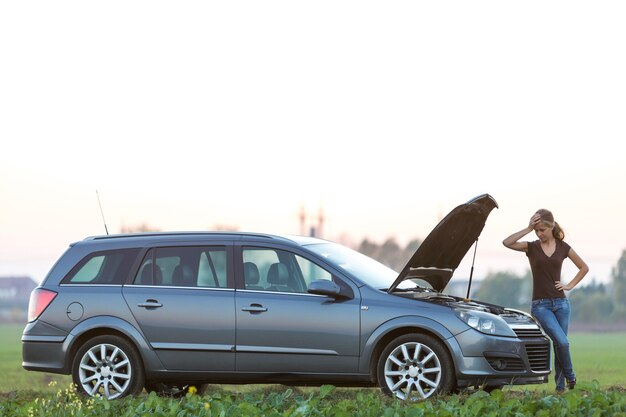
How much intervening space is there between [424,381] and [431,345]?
0.36 metres

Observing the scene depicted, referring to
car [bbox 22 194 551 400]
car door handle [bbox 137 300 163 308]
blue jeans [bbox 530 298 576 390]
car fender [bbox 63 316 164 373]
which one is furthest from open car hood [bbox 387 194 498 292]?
car fender [bbox 63 316 164 373]

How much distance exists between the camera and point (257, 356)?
13195 millimetres

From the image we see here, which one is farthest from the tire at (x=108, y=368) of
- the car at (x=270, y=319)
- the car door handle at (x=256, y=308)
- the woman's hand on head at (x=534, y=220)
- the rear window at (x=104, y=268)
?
the woman's hand on head at (x=534, y=220)

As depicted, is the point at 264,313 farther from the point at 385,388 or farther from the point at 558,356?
the point at 558,356

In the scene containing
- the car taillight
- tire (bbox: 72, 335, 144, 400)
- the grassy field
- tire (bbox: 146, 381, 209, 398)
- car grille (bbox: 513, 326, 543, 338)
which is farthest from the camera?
the grassy field

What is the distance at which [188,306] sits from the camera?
13445 mm

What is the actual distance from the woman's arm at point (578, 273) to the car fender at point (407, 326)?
6.57 ft

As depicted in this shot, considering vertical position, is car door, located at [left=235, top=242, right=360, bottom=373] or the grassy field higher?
car door, located at [left=235, top=242, right=360, bottom=373]

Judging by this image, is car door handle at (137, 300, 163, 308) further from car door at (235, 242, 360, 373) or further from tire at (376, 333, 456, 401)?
tire at (376, 333, 456, 401)

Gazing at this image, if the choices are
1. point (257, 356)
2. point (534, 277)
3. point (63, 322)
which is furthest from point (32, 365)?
point (534, 277)

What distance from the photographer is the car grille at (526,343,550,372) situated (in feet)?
42.8

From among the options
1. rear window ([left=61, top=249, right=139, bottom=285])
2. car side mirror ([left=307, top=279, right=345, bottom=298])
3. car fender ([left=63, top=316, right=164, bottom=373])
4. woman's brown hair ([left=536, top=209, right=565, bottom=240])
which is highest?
woman's brown hair ([left=536, top=209, right=565, bottom=240])

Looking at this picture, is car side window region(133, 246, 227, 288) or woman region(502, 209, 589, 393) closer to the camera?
car side window region(133, 246, 227, 288)

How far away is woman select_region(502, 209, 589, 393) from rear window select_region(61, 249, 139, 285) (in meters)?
4.18
